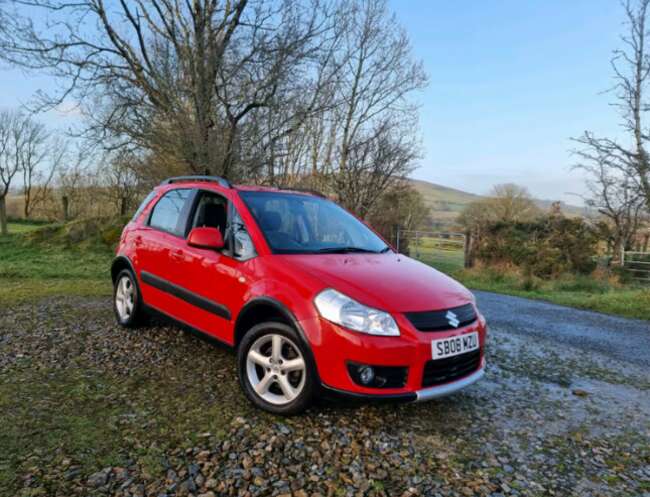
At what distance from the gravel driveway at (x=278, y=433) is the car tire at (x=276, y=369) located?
0.43 feet

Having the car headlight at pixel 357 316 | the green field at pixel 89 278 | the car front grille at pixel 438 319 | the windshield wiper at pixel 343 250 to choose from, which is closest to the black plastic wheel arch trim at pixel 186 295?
the windshield wiper at pixel 343 250

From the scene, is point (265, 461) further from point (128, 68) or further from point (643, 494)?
point (128, 68)

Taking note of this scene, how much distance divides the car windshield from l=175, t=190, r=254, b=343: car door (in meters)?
0.24

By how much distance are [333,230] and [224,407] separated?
1.92 meters

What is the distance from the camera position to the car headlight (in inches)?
Result: 109

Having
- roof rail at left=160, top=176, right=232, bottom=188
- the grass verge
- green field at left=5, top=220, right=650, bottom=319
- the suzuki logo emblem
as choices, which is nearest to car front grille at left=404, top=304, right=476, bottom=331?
the suzuki logo emblem

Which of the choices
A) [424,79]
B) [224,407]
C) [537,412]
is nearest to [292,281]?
[224,407]

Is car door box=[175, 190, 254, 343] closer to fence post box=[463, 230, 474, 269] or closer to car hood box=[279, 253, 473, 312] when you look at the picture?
car hood box=[279, 253, 473, 312]

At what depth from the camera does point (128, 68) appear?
1045 centimetres

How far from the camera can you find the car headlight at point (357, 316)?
9.11 ft

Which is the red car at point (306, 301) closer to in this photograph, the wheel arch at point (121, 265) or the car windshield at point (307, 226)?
the car windshield at point (307, 226)

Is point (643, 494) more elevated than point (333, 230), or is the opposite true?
point (333, 230)

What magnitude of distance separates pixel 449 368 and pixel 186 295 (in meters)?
2.48

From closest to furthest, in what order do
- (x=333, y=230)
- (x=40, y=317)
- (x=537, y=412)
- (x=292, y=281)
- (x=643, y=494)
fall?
(x=643, y=494), (x=292, y=281), (x=537, y=412), (x=333, y=230), (x=40, y=317)
